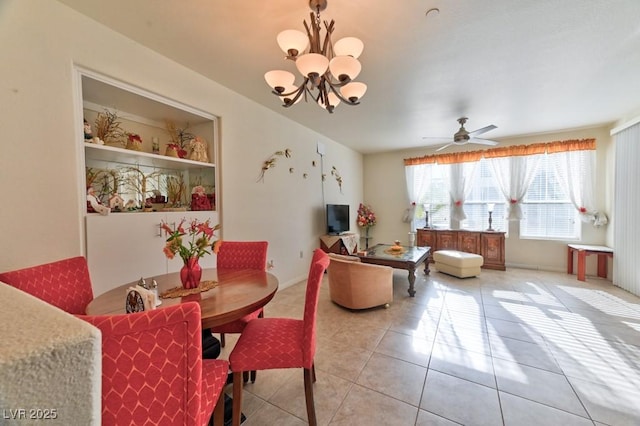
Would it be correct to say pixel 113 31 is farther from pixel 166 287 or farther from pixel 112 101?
pixel 166 287

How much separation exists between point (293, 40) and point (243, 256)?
5.55 ft

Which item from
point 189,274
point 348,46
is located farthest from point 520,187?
point 189,274

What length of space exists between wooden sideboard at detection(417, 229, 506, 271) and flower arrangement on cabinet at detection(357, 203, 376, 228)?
113cm

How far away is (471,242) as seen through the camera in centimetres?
497

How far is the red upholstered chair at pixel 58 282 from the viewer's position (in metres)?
1.34

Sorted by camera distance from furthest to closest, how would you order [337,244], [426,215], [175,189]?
[426,215]
[337,244]
[175,189]

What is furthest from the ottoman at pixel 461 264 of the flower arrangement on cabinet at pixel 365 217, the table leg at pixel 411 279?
the flower arrangement on cabinet at pixel 365 217

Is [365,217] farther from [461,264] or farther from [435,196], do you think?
[461,264]

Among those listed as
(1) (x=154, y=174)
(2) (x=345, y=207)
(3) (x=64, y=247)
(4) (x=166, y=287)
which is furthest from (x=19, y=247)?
(2) (x=345, y=207)

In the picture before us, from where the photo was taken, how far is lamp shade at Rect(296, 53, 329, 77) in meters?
1.49

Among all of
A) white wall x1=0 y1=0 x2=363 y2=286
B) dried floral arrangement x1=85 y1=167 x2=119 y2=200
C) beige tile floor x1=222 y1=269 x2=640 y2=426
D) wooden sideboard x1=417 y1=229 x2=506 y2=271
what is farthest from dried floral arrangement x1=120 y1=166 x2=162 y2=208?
wooden sideboard x1=417 y1=229 x2=506 y2=271

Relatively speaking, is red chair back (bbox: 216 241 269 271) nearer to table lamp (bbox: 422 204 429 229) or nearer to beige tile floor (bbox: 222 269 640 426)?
beige tile floor (bbox: 222 269 640 426)

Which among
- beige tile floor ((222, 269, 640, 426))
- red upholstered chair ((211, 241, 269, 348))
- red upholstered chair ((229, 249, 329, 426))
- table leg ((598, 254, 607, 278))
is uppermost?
red upholstered chair ((211, 241, 269, 348))

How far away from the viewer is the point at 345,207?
5141 mm
